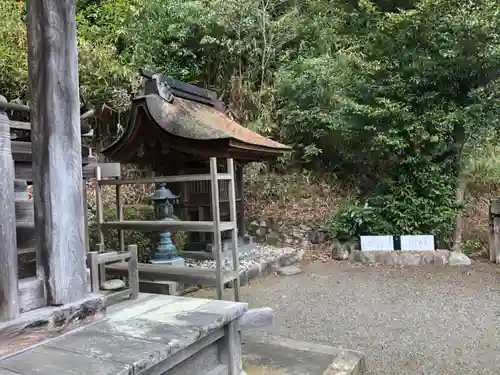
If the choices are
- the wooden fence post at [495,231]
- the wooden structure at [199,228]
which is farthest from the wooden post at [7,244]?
the wooden fence post at [495,231]

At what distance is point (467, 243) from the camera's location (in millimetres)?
7078

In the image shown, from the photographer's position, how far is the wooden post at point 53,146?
1.93 m

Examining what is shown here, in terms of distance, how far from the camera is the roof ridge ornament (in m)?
5.36

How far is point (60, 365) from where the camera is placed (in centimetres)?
160

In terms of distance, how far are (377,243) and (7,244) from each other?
613 centimetres

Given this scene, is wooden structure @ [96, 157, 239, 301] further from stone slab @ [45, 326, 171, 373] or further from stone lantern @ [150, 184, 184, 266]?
stone slab @ [45, 326, 171, 373]

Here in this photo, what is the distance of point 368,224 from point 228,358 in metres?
5.18

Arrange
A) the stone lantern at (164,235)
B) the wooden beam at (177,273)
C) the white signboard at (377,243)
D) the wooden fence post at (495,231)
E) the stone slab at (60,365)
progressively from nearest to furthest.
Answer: the stone slab at (60,365) < the wooden beam at (177,273) < the stone lantern at (164,235) < the wooden fence post at (495,231) < the white signboard at (377,243)

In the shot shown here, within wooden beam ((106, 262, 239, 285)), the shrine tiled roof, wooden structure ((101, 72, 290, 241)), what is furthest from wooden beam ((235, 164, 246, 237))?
wooden beam ((106, 262, 239, 285))

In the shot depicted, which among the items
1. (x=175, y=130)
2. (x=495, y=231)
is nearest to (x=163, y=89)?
(x=175, y=130)

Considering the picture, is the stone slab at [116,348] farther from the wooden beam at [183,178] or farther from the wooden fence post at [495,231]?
the wooden fence post at [495,231]

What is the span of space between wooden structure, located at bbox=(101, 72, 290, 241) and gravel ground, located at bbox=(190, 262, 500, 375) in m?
1.54

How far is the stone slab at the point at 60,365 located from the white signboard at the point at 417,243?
6.02 m

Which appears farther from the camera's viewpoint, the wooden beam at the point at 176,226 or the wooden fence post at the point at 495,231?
the wooden fence post at the point at 495,231
